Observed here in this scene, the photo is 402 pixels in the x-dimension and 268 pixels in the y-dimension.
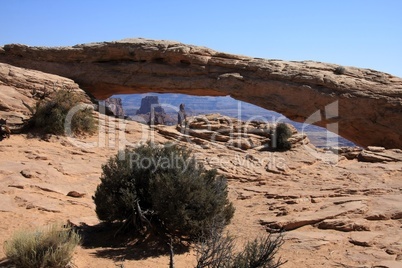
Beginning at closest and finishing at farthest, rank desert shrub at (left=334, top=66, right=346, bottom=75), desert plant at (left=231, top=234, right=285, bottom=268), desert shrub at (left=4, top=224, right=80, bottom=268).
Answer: desert plant at (left=231, top=234, right=285, bottom=268) < desert shrub at (left=4, top=224, right=80, bottom=268) < desert shrub at (left=334, top=66, right=346, bottom=75)

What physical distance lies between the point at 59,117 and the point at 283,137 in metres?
8.16

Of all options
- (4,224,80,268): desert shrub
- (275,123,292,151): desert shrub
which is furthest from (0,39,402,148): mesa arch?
(4,224,80,268): desert shrub

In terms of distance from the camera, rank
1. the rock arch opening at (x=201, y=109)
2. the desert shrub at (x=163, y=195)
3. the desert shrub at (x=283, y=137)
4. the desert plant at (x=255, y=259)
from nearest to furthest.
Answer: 1. the desert plant at (x=255, y=259)
2. the desert shrub at (x=163, y=195)
3. the desert shrub at (x=283, y=137)
4. the rock arch opening at (x=201, y=109)

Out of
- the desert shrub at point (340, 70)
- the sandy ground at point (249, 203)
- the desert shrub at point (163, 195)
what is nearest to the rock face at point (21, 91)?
the sandy ground at point (249, 203)

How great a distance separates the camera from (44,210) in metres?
7.14

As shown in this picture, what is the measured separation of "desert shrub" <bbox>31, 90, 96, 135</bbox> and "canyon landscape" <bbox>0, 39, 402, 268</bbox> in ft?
1.37

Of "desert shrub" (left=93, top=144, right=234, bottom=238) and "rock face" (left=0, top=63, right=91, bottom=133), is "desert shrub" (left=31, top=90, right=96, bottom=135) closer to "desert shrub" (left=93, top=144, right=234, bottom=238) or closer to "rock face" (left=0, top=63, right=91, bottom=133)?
"rock face" (left=0, top=63, right=91, bottom=133)

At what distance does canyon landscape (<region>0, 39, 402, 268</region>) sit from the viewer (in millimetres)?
6309

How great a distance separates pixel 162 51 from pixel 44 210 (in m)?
11.4

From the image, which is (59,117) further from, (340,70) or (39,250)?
(340,70)

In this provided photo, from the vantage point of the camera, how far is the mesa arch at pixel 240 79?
625 inches

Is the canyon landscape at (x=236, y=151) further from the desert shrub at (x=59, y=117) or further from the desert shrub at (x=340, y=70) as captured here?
the desert shrub at (x=59, y=117)

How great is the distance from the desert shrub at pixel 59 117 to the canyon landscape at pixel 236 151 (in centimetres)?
42

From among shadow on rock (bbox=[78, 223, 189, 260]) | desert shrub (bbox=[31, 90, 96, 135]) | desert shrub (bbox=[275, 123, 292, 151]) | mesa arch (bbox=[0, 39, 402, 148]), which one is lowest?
shadow on rock (bbox=[78, 223, 189, 260])
